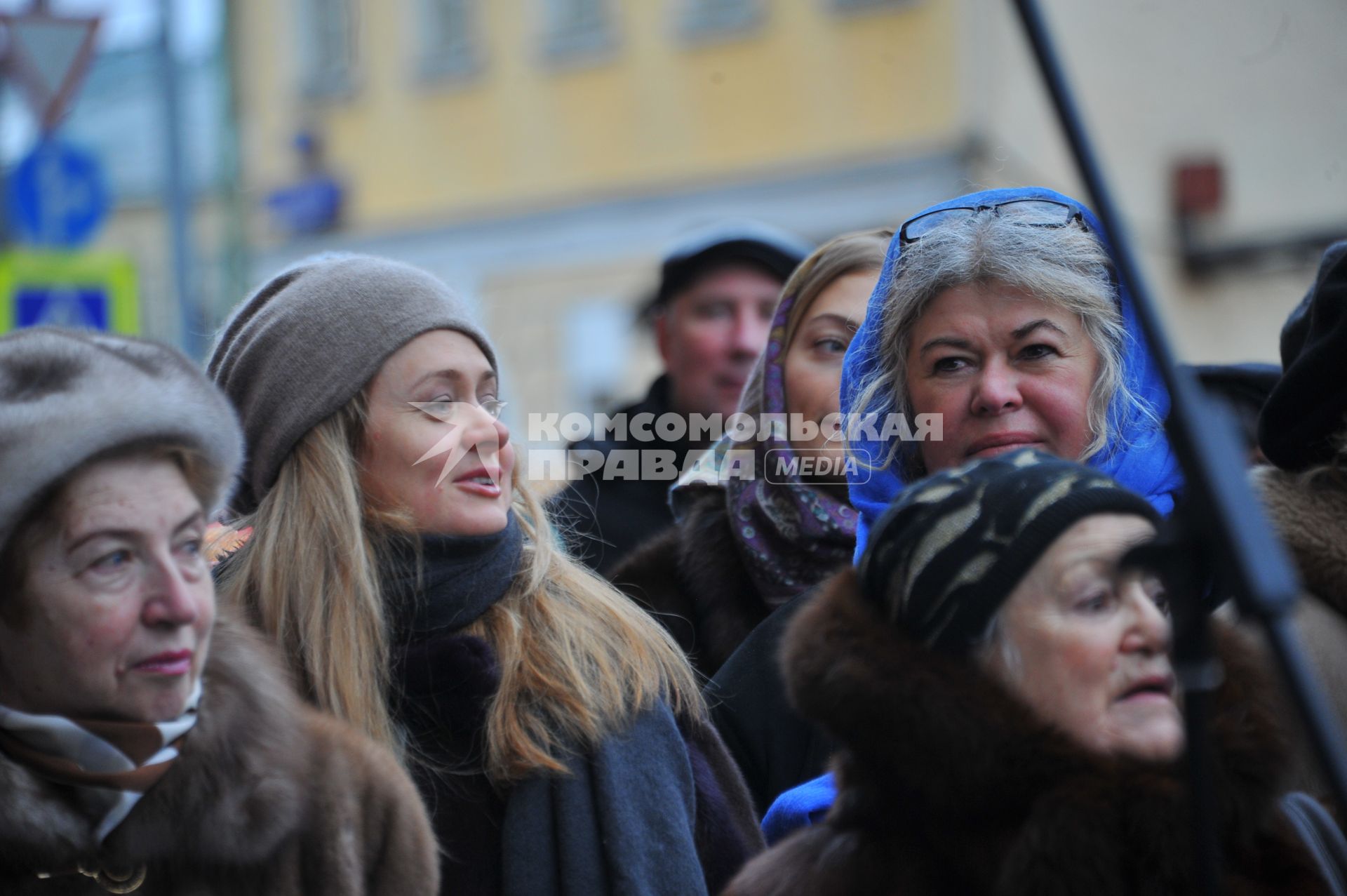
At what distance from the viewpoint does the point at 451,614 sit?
101 inches

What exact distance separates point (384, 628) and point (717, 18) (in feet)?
39.7

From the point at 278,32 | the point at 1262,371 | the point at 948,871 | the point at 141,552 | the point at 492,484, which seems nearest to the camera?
the point at 948,871

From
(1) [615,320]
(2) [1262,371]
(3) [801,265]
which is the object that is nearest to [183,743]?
(3) [801,265]

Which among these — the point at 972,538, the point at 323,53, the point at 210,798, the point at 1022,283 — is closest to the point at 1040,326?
the point at 1022,283

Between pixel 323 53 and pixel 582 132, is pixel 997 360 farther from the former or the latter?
pixel 323 53

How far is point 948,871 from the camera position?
1.78 m

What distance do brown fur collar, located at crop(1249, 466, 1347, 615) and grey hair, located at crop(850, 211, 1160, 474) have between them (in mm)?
248

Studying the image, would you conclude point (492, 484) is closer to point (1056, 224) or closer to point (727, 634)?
point (727, 634)

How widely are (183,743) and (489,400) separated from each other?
1.03 meters

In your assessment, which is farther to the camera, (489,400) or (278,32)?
(278,32)

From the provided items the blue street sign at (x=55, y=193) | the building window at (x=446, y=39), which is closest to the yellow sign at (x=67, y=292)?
the blue street sign at (x=55, y=193)

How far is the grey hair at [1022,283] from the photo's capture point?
8.14ft

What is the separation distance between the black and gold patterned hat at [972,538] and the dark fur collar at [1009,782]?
4 cm

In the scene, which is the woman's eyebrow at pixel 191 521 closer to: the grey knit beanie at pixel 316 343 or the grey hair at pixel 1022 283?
the grey knit beanie at pixel 316 343
